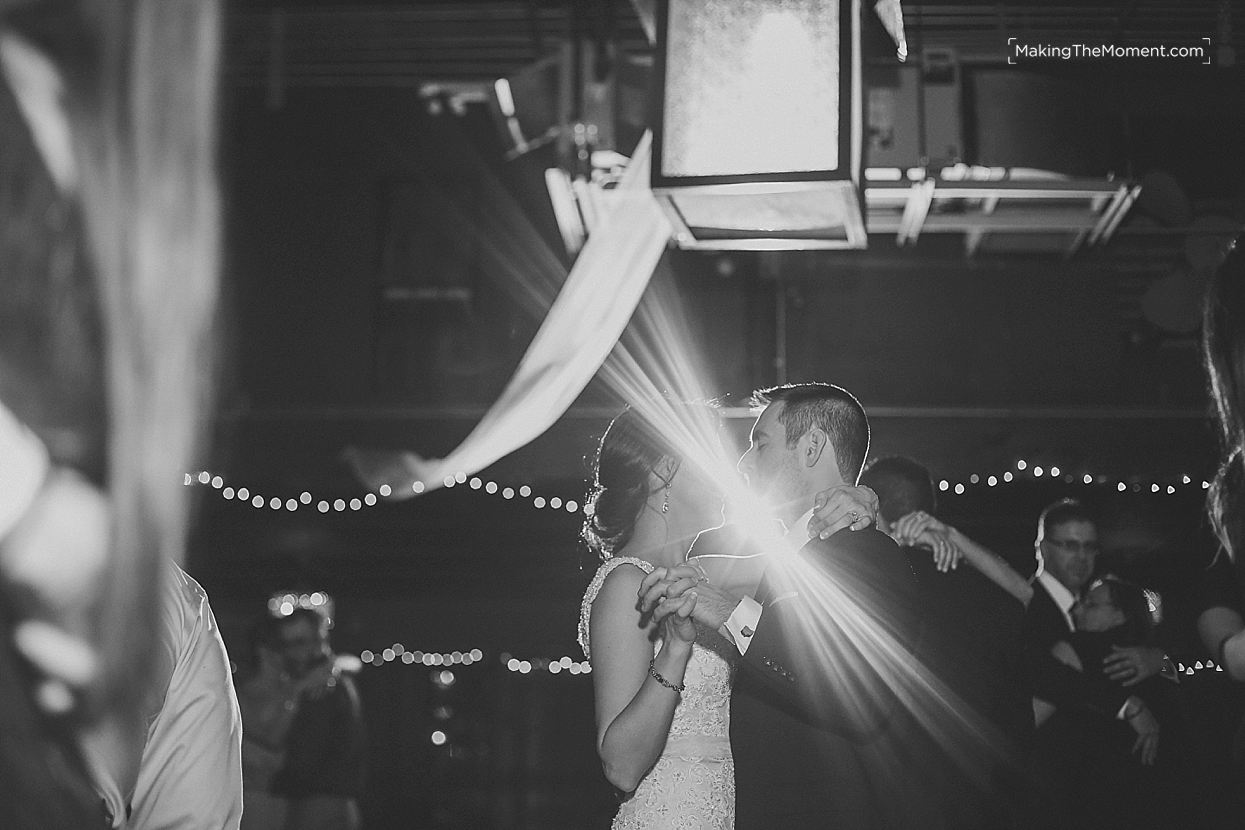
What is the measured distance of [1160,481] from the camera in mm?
6707

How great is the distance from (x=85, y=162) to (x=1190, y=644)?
23.4 ft

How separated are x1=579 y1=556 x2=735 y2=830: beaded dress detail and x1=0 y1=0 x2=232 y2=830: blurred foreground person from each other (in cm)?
183

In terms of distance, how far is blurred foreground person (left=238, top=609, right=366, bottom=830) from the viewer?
4383 mm

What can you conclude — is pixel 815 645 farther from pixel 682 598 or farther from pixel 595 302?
pixel 595 302

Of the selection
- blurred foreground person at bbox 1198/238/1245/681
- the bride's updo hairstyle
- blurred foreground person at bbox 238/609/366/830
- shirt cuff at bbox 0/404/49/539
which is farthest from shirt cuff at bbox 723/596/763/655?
blurred foreground person at bbox 238/609/366/830

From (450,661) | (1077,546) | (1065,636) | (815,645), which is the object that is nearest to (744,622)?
(815,645)

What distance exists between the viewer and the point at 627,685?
2166mm

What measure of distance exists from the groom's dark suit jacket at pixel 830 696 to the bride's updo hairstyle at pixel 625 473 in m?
0.47

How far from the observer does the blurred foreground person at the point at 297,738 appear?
14.4 ft

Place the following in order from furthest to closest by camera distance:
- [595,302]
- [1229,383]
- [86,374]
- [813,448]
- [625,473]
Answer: [595,302]
[625,473]
[813,448]
[1229,383]
[86,374]

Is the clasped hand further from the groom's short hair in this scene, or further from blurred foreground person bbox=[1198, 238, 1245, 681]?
blurred foreground person bbox=[1198, 238, 1245, 681]

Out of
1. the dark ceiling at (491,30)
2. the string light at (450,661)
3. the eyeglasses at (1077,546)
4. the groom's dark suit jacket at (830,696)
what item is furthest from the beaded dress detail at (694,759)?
the string light at (450,661)

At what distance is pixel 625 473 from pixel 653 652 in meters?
0.44

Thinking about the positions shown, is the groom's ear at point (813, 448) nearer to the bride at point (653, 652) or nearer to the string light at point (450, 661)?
the bride at point (653, 652)
